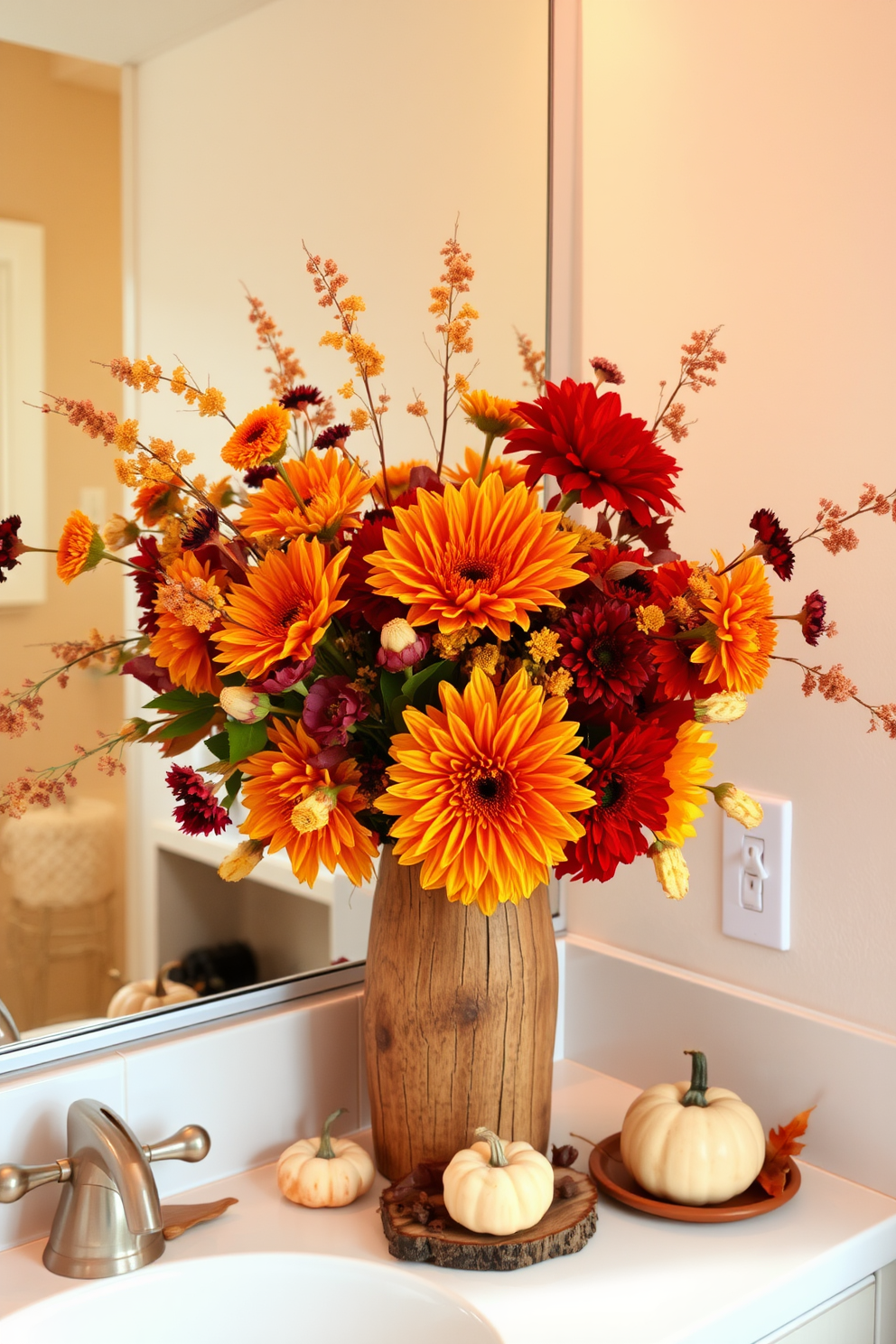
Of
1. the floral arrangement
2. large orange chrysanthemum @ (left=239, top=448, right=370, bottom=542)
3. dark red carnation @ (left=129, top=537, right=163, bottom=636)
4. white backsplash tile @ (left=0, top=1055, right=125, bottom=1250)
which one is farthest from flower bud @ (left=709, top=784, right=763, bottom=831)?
white backsplash tile @ (left=0, top=1055, right=125, bottom=1250)

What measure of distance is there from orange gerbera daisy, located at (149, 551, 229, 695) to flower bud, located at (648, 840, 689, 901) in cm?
34

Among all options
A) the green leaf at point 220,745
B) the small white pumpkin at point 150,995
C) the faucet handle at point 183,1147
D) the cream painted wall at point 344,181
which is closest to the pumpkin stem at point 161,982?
the small white pumpkin at point 150,995

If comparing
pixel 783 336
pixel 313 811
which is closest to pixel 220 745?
pixel 313 811

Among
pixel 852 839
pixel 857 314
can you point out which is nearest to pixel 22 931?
pixel 852 839

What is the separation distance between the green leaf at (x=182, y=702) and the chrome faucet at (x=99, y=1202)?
0.31 m

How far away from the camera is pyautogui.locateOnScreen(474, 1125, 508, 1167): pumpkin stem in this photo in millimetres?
869

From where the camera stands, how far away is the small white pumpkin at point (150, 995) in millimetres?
993

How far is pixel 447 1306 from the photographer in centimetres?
84

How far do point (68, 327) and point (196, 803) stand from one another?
0.41 meters

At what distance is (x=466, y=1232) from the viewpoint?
876mm

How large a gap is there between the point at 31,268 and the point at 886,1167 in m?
1.01

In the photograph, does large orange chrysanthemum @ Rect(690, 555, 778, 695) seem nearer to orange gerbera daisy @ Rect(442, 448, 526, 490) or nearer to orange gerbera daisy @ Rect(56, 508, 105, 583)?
orange gerbera daisy @ Rect(442, 448, 526, 490)

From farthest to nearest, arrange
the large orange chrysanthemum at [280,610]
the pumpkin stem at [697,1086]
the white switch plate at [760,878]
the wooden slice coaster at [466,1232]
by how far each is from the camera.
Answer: the white switch plate at [760,878] → the pumpkin stem at [697,1086] → the wooden slice coaster at [466,1232] → the large orange chrysanthemum at [280,610]

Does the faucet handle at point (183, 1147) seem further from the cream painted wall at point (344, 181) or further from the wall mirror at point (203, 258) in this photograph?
the cream painted wall at point (344, 181)
